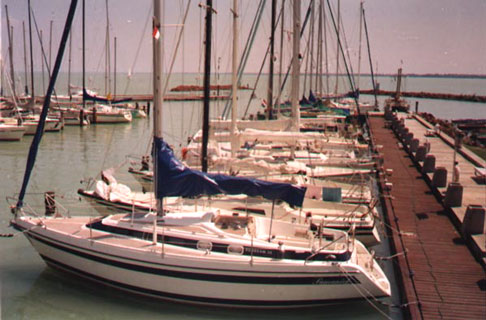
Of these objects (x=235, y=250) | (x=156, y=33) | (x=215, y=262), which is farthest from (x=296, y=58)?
(x=215, y=262)

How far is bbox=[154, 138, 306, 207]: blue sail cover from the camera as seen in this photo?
13.0 metres

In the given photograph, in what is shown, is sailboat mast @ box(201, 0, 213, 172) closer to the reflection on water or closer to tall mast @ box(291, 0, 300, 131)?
tall mast @ box(291, 0, 300, 131)

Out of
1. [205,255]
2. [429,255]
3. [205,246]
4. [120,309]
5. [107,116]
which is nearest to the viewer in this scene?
[205,255]

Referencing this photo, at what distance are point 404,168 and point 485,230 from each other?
10.1 m

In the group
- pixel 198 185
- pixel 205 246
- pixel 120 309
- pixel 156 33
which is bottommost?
pixel 120 309

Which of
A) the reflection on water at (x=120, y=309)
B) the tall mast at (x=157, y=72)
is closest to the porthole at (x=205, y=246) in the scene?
the reflection on water at (x=120, y=309)

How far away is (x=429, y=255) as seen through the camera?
14094mm

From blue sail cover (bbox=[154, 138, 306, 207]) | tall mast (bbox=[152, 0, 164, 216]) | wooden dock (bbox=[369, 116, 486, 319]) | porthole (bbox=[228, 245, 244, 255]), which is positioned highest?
tall mast (bbox=[152, 0, 164, 216])

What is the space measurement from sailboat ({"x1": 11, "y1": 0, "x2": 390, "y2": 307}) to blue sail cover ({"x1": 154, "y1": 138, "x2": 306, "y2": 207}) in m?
0.03

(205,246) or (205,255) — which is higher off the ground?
(205,246)

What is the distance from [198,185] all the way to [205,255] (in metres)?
1.86

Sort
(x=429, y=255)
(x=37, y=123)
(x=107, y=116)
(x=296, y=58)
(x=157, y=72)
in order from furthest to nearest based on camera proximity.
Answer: (x=107, y=116) → (x=37, y=123) → (x=296, y=58) → (x=429, y=255) → (x=157, y=72)

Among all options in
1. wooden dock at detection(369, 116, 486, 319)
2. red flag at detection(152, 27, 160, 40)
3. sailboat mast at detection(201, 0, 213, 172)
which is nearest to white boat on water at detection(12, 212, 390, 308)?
wooden dock at detection(369, 116, 486, 319)

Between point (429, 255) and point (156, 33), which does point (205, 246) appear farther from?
point (429, 255)
